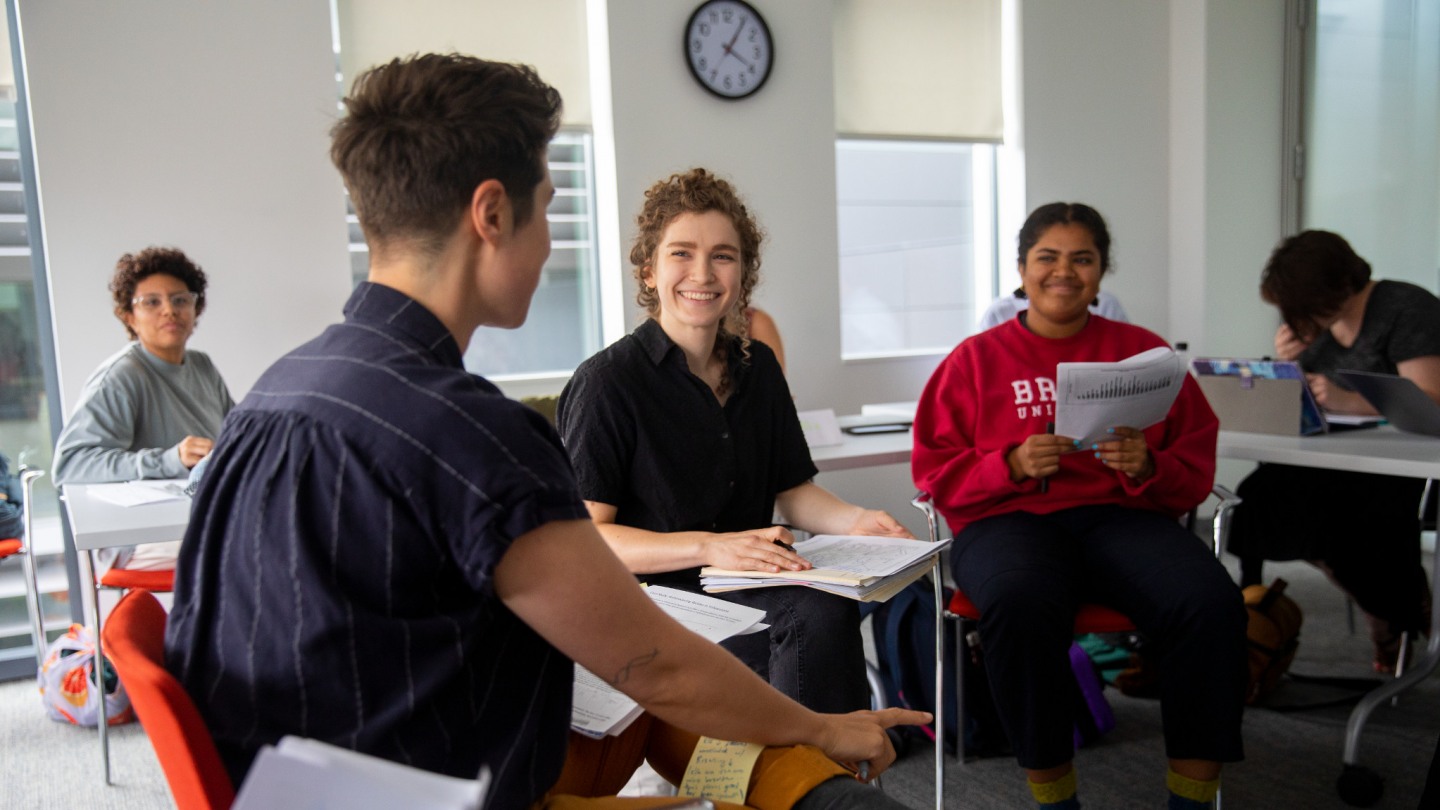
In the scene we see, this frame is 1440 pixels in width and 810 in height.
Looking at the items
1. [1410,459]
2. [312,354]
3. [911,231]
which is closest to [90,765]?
[312,354]

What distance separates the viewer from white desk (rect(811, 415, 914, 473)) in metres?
2.90

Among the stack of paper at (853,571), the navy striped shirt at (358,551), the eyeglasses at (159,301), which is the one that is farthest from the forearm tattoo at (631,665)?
the eyeglasses at (159,301)

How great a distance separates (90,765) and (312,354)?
256 centimetres

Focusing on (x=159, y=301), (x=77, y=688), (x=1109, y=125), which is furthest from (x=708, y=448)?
(x=1109, y=125)

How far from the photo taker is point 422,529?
2.79 ft

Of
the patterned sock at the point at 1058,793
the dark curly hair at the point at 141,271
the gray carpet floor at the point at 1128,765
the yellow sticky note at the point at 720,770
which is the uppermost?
the dark curly hair at the point at 141,271

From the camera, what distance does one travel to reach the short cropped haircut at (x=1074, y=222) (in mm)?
2484

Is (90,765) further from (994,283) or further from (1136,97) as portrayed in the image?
(1136,97)

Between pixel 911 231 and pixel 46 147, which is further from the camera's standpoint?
pixel 911 231

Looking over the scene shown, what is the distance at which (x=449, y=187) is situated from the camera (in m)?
0.93

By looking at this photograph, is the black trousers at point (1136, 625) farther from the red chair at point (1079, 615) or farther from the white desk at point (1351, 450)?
the white desk at point (1351, 450)

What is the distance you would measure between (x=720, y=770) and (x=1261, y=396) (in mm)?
2241

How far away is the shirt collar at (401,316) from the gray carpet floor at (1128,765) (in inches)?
73.1

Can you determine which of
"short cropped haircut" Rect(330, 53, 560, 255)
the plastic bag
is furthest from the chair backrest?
the plastic bag
